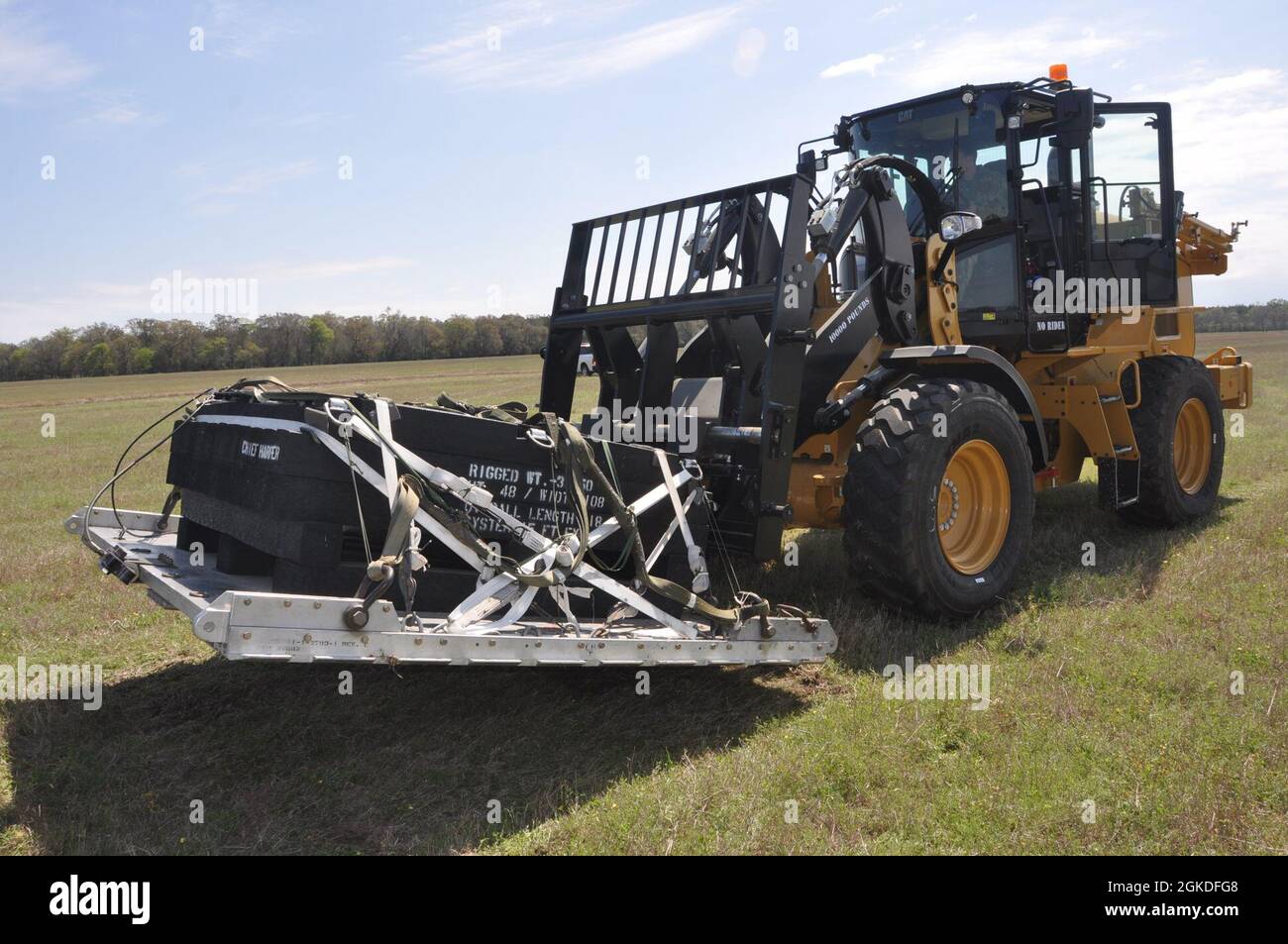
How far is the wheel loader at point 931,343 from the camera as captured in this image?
5.27m

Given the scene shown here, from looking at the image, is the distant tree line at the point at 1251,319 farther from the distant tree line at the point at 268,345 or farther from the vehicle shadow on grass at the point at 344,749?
the vehicle shadow on grass at the point at 344,749

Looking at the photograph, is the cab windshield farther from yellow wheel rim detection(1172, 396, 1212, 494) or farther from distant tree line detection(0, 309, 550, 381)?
distant tree line detection(0, 309, 550, 381)

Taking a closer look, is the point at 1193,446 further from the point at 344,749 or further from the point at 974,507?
the point at 344,749

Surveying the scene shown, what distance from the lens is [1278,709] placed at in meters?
4.29

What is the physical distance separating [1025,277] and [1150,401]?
1.60 meters

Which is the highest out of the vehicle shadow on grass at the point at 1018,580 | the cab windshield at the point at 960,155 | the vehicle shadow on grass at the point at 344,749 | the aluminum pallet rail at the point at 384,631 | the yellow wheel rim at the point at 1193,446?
the cab windshield at the point at 960,155

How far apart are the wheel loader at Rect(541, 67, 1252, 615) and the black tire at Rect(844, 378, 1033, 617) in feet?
0.04

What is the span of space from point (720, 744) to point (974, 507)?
2.42 m

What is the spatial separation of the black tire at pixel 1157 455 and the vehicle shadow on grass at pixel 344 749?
3.99 metres

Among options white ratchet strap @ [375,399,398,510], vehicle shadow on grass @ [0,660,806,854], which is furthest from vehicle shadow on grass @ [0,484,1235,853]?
white ratchet strap @ [375,399,398,510]

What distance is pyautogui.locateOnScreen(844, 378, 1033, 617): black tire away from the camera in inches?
203

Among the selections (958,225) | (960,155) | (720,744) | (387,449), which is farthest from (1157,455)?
(387,449)

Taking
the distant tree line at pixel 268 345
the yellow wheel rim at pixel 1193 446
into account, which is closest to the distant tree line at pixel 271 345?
the distant tree line at pixel 268 345
